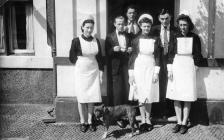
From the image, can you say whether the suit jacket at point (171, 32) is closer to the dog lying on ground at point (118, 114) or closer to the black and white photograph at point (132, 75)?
the black and white photograph at point (132, 75)

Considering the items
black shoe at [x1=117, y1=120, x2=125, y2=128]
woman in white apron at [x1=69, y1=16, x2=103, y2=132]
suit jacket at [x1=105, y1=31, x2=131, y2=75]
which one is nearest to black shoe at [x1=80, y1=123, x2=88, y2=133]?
woman in white apron at [x1=69, y1=16, x2=103, y2=132]

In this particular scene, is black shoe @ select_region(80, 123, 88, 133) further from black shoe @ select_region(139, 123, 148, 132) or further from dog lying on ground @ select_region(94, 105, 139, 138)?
black shoe @ select_region(139, 123, 148, 132)

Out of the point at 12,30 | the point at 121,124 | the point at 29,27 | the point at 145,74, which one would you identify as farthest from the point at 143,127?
the point at 12,30

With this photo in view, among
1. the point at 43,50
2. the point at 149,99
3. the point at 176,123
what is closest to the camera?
the point at 149,99

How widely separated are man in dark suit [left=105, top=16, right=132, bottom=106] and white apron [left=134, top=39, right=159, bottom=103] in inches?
13.1

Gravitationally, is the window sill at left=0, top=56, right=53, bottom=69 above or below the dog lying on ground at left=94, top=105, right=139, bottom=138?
above

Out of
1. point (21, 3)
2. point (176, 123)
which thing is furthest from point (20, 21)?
point (176, 123)

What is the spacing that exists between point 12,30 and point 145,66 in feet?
13.1

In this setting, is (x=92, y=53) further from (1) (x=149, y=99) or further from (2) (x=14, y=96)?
Result: (2) (x=14, y=96)

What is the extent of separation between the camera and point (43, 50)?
9188 mm

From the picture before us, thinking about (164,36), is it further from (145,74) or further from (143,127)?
(143,127)

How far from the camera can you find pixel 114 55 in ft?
25.0

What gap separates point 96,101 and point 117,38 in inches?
53.0

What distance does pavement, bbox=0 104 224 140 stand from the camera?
721cm
